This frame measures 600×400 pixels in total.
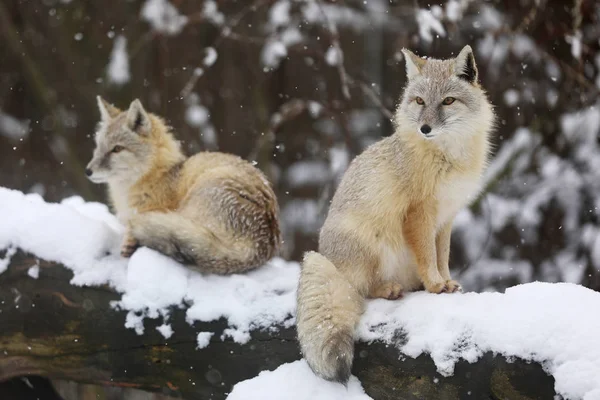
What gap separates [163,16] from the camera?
8.59 meters

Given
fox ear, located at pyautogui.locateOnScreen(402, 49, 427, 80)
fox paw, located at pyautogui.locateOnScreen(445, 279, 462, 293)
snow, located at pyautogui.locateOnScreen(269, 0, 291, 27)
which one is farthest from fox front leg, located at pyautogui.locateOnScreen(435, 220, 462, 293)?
snow, located at pyautogui.locateOnScreen(269, 0, 291, 27)

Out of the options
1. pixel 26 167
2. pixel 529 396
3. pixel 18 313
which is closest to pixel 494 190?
pixel 529 396

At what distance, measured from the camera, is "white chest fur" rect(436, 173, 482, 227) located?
3572 mm

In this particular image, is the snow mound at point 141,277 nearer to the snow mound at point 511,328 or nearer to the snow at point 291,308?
the snow at point 291,308

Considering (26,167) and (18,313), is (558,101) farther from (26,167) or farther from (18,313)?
(26,167)

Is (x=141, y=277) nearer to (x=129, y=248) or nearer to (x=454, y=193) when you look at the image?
(x=129, y=248)

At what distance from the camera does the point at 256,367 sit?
366cm

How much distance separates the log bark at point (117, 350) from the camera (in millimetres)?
3275

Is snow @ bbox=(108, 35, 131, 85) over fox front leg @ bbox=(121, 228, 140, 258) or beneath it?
over

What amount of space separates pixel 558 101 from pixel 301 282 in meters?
4.31

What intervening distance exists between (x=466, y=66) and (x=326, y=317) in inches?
61.2

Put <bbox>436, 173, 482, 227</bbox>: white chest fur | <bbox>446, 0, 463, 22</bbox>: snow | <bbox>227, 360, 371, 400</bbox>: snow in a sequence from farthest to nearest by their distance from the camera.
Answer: <bbox>446, 0, 463, 22</bbox>: snow → <bbox>436, 173, 482, 227</bbox>: white chest fur → <bbox>227, 360, 371, 400</bbox>: snow

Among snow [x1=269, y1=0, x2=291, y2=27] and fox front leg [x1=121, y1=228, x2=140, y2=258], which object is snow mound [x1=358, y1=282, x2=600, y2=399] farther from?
snow [x1=269, y1=0, x2=291, y2=27]

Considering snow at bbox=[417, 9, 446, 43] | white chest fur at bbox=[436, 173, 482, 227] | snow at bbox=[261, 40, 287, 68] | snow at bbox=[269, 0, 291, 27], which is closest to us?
white chest fur at bbox=[436, 173, 482, 227]
